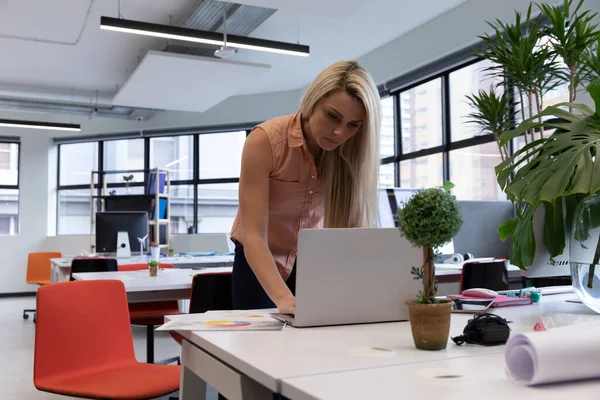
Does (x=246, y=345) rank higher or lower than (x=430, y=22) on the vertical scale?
lower

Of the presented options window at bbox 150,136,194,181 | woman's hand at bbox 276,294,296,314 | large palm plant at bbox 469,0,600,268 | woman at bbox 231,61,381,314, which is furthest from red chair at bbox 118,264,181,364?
window at bbox 150,136,194,181

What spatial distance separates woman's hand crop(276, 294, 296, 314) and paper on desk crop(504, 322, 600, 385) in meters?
0.65

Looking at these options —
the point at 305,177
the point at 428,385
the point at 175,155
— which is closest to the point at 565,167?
the point at 428,385

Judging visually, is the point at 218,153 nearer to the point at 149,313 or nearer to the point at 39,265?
the point at 39,265

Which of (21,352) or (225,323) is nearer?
(225,323)

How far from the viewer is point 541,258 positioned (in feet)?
5.40

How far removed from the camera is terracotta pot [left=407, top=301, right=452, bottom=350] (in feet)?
3.45

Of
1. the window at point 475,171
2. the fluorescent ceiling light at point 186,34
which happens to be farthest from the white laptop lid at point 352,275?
the window at point 475,171

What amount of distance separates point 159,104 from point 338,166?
7008mm

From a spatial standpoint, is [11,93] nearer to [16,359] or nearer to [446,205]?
[16,359]

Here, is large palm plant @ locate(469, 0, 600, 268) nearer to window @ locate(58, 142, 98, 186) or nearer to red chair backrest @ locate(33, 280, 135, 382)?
red chair backrest @ locate(33, 280, 135, 382)

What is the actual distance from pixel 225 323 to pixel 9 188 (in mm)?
10237

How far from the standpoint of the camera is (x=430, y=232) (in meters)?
1.04

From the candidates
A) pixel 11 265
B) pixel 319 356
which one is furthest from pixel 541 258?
pixel 11 265
